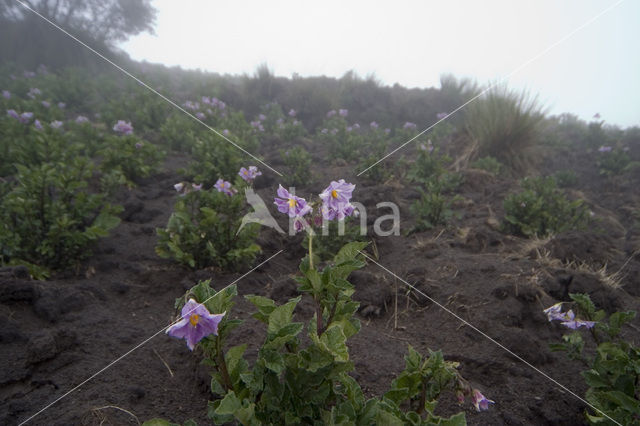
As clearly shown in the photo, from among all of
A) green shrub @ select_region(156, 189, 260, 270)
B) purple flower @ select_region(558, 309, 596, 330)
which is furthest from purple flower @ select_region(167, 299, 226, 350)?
purple flower @ select_region(558, 309, 596, 330)

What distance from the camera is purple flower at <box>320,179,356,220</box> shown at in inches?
65.2

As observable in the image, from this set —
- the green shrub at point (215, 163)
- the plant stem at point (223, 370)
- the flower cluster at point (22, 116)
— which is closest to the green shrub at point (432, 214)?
the green shrub at point (215, 163)

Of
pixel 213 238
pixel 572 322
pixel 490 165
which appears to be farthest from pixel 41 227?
pixel 490 165

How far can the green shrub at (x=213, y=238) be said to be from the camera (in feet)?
8.86

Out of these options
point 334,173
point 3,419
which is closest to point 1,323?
point 3,419

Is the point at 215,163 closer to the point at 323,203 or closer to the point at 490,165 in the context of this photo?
the point at 323,203

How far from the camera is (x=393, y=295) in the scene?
269 centimetres

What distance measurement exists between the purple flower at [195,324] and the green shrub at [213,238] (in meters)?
1.64

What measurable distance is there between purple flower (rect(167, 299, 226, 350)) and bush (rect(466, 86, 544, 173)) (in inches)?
264

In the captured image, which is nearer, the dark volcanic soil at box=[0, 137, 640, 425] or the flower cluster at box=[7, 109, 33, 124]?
the dark volcanic soil at box=[0, 137, 640, 425]

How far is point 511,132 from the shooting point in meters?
6.82

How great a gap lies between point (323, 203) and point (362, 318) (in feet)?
3.71

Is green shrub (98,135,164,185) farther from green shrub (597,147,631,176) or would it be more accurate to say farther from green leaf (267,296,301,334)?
green shrub (597,147,631,176)

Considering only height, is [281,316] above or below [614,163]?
below
